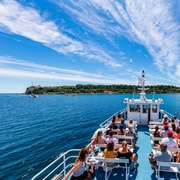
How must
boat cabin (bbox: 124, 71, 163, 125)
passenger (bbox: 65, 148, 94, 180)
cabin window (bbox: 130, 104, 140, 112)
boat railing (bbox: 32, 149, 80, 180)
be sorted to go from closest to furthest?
passenger (bbox: 65, 148, 94, 180) → boat railing (bbox: 32, 149, 80, 180) → boat cabin (bbox: 124, 71, 163, 125) → cabin window (bbox: 130, 104, 140, 112)

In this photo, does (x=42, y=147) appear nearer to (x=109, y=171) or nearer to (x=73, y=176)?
(x=109, y=171)

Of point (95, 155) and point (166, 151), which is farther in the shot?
point (95, 155)

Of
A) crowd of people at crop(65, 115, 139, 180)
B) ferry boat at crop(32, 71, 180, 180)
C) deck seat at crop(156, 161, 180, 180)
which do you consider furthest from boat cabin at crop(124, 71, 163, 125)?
deck seat at crop(156, 161, 180, 180)

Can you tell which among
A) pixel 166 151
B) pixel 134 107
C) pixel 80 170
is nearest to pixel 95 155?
pixel 80 170

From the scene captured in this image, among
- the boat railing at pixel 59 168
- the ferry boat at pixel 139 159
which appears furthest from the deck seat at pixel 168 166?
the boat railing at pixel 59 168

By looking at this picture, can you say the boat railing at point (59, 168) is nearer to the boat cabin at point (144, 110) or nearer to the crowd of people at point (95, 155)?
the crowd of people at point (95, 155)

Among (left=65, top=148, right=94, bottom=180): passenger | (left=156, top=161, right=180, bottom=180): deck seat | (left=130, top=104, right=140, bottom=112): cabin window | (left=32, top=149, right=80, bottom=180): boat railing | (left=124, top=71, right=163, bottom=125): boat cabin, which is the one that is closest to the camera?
(left=156, top=161, right=180, bottom=180): deck seat

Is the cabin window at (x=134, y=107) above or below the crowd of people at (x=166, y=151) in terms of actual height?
above

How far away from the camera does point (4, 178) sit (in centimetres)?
1216

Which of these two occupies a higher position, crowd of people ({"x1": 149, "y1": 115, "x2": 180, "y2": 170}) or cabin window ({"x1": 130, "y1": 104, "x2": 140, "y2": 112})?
cabin window ({"x1": 130, "y1": 104, "x2": 140, "y2": 112})

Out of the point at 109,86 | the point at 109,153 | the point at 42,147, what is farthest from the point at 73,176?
the point at 109,86

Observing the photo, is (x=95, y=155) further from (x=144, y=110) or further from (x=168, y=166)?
(x=144, y=110)

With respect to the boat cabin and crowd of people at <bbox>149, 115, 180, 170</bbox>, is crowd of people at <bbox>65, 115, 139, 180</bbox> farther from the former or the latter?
the boat cabin

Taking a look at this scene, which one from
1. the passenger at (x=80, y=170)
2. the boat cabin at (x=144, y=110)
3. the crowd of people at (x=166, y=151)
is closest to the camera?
the passenger at (x=80, y=170)
